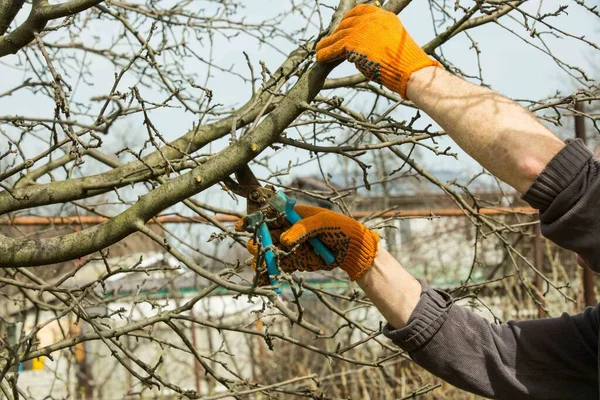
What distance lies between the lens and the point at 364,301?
3406 millimetres

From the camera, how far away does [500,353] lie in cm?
234

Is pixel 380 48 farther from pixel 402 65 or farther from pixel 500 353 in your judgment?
pixel 500 353

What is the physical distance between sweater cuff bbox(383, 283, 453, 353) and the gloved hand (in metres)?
0.20

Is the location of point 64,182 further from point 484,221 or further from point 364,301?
point 484,221

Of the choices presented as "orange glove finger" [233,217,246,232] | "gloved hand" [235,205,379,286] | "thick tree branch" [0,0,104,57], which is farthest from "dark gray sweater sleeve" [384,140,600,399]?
"thick tree branch" [0,0,104,57]

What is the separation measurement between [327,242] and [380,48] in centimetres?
60

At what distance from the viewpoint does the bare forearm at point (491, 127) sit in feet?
5.59

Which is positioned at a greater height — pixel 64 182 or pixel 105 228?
pixel 64 182

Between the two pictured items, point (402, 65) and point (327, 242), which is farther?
point (327, 242)

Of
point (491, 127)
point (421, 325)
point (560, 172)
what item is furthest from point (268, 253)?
point (560, 172)

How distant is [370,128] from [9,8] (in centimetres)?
140

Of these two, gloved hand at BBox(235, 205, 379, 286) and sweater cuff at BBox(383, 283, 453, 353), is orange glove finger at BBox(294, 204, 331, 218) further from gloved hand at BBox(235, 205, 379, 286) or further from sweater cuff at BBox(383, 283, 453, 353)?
sweater cuff at BBox(383, 283, 453, 353)

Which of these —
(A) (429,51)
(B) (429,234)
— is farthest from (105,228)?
(B) (429,234)

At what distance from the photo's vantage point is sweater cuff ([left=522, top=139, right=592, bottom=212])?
1670 mm
